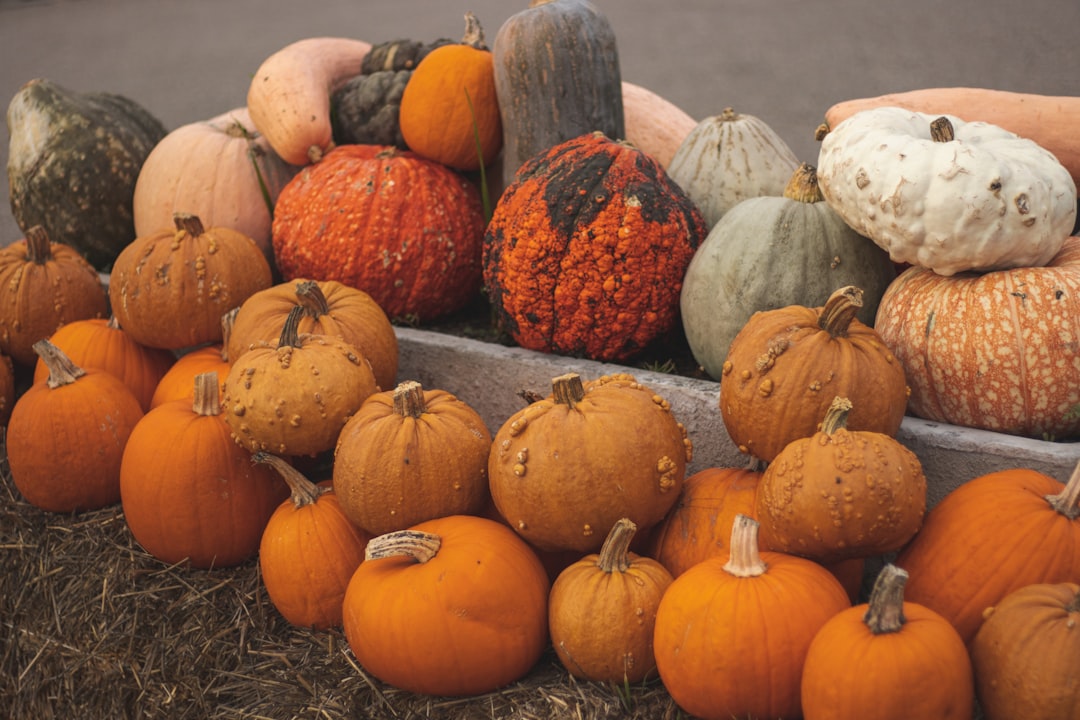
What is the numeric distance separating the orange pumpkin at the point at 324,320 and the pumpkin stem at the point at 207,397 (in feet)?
0.51

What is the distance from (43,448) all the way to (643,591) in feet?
6.75

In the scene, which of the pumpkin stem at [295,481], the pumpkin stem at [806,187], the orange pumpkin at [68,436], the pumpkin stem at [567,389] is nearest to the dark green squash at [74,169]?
the orange pumpkin at [68,436]

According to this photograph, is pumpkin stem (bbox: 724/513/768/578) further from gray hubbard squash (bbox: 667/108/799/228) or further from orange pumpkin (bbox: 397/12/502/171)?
orange pumpkin (bbox: 397/12/502/171)

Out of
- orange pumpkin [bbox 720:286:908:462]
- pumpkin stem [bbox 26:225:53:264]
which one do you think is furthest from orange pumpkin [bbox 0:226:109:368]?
orange pumpkin [bbox 720:286:908:462]

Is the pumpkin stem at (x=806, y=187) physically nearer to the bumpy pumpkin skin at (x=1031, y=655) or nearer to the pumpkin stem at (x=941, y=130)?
the pumpkin stem at (x=941, y=130)

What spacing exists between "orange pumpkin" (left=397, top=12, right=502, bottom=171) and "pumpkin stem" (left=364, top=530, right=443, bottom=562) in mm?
1810

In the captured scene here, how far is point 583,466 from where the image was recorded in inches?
88.7

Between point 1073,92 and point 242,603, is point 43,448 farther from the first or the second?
point 1073,92

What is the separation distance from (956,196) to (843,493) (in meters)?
0.87

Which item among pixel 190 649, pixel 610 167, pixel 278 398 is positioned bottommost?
pixel 190 649

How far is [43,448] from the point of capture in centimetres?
309

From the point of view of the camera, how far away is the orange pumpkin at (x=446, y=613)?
2189mm

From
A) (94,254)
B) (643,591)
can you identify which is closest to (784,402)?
(643,591)

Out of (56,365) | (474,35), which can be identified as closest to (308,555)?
(56,365)
